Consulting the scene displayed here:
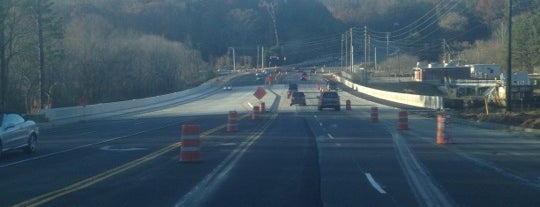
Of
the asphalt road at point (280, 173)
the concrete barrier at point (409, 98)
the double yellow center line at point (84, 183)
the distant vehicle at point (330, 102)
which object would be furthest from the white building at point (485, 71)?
the double yellow center line at point (84, 183)

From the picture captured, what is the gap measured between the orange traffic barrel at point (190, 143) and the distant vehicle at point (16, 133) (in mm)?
5392

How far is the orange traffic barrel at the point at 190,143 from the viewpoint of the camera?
19250mm

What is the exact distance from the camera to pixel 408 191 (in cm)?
1405

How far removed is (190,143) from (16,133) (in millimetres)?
5975

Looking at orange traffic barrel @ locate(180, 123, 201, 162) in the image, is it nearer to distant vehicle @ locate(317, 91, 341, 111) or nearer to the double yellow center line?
the double yellow center line

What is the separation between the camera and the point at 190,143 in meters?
19.5

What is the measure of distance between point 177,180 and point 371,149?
925cm

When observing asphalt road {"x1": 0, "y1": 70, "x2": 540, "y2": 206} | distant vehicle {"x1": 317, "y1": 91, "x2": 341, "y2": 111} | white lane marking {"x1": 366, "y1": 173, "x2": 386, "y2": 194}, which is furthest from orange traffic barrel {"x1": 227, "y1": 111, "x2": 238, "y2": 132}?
distant vehicle {"x1": 317, "y1": 91, "x2": 341, "y2": 111}

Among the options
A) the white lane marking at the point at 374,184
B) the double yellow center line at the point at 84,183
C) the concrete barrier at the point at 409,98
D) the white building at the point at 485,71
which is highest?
the white building at the point at 485,71

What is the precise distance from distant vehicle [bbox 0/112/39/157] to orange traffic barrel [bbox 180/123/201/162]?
5392mm

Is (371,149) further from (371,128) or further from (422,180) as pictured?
(371,128)

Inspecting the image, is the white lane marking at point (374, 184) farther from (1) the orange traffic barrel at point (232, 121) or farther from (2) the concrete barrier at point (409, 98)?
(2) the concrete barrier at point (409, 98)

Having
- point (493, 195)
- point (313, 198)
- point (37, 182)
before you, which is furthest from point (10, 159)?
point (493, 195)

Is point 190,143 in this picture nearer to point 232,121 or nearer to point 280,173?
point 280,173
